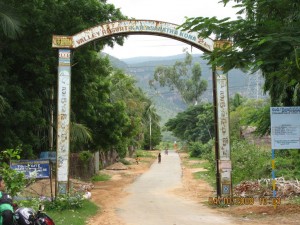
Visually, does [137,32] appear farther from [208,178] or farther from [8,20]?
[208,178]

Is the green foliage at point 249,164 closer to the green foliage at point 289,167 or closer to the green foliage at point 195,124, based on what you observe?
the green foliage at point 289,167

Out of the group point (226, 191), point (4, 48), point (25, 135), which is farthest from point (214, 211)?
point (4, 48)

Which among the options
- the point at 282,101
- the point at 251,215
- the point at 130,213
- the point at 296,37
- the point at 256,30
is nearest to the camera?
the point at 296,37

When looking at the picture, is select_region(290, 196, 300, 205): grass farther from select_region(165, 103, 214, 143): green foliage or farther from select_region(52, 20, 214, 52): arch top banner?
select_region(165, 103, 214, 143): green foliage

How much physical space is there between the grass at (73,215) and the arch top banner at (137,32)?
5.20 metres

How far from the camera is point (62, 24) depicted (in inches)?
712

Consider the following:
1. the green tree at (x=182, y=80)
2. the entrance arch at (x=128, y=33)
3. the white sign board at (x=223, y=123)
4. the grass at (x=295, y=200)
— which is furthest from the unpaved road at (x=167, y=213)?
the green tree at (x=182, y=80)

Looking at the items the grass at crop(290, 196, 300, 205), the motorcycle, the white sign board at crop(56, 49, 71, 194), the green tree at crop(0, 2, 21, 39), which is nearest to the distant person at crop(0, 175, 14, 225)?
the motorcycle

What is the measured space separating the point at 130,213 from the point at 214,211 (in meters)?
2.51

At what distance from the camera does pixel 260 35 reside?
798cm

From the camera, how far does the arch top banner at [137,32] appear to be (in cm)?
1423

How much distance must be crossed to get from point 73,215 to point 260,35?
7243 mm

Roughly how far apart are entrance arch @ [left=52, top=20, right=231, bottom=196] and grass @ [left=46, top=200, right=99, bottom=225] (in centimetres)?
109

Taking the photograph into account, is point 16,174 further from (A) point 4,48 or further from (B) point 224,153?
(A) point 4,48
